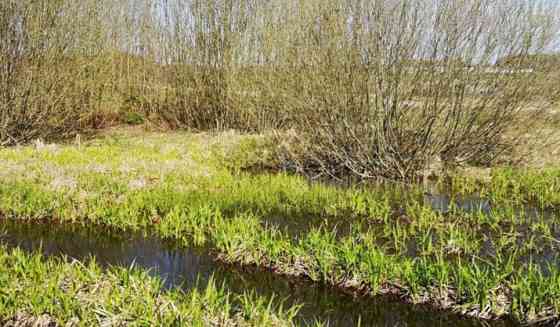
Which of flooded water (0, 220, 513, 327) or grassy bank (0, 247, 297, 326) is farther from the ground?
grassy bank (0, 247, 297, 326)

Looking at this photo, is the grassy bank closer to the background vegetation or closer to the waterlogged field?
the waterlogged field

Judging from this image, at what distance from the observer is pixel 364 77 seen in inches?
283

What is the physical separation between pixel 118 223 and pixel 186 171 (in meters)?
2.47

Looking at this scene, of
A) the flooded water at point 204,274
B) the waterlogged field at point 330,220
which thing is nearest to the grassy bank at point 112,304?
the waterlogged field at point 330,220

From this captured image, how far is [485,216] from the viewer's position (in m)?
5.36

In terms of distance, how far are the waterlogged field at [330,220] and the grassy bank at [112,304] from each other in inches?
1.3

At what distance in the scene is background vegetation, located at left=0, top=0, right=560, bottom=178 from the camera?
679 cm

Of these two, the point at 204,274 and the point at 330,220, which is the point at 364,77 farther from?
the point at 204,274

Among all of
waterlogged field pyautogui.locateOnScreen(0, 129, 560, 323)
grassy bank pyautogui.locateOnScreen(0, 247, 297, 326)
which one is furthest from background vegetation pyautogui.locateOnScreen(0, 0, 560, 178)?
grassy bank pyautogui.locateOnScreen(0, 247, 297, 326)

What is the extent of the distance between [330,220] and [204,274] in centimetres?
196

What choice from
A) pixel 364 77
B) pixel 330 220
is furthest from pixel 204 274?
pixel 364 77

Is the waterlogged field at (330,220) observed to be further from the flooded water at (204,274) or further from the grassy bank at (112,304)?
the flooded water at (204,274)

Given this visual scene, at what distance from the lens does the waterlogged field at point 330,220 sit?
352 cm

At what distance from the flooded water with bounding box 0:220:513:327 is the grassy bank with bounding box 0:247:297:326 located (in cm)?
18
